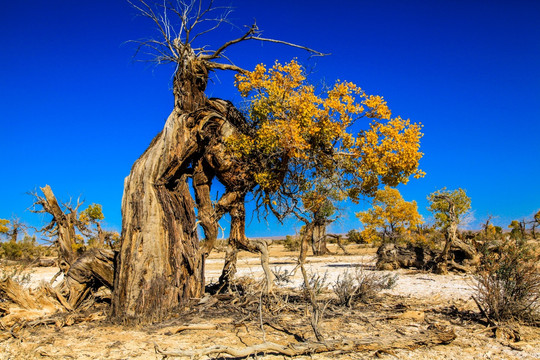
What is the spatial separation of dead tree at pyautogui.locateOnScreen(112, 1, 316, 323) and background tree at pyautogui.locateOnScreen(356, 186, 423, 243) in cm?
1728

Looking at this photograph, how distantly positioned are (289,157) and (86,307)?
530 centimetres

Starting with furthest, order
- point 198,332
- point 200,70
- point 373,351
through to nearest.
Answer: point 200,70, point 198,332, point 373,351

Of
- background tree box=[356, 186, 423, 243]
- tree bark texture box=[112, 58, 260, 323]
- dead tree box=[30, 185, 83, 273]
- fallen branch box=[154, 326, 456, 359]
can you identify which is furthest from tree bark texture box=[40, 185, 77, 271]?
background tree box=[356, 186, 423, 243]

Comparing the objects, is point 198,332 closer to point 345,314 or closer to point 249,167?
point 345,314

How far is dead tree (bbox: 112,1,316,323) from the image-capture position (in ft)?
23.2

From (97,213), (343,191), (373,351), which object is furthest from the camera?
(97,213)

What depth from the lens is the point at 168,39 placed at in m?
8.35

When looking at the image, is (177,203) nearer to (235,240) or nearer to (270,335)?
(235,240)

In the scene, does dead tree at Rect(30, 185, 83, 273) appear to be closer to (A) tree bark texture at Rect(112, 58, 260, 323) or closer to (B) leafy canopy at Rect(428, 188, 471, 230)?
(A) tree bark texture at Rect(112, 58, 260, 323)

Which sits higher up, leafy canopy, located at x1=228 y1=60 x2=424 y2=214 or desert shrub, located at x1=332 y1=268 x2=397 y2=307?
leafy canopy, located at x1=228 y1=60 x2=424 y2=214

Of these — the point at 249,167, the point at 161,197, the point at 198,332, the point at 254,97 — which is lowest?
the point at 198,332

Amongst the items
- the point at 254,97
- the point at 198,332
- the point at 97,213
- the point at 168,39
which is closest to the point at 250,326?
the point at 198,332

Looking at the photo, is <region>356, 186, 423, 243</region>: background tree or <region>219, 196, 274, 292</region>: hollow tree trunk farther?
<region>356, 186, 423, 243</region>: background tree

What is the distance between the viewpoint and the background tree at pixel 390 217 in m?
24.5
